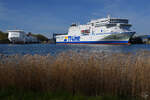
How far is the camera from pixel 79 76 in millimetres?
5465

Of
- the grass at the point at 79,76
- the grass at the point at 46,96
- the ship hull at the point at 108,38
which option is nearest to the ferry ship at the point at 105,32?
the ship hull at the point at 108,38

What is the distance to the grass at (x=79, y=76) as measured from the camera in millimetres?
5371

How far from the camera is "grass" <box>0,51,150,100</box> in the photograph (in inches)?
211

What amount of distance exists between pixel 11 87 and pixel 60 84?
5.71 ft

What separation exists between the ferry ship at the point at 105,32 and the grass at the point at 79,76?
50449mm

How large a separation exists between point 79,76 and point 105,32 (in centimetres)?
5356

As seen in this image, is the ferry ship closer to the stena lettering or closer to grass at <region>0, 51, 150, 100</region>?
the stena lettering

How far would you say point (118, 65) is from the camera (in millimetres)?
5770

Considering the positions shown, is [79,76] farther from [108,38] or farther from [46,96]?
[108,38]

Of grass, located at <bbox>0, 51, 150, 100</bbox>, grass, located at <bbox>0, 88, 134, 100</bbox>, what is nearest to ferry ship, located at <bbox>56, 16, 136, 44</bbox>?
grass, located at <bbox>0, 51, 150, 100</bbox>

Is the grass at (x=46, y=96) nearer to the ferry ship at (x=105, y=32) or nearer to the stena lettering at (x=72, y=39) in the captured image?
the ferry ship at (x=105, y=32)

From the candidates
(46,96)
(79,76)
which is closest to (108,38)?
(79,76)

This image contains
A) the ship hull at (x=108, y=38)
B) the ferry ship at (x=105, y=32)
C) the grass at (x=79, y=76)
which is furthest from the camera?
the ferry ship at (x=105, y=32)

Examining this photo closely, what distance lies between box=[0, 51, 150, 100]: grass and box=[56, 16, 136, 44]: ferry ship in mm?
50449
